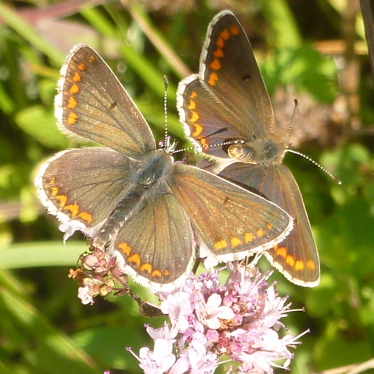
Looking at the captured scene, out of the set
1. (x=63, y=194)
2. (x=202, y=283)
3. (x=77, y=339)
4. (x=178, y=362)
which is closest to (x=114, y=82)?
(x=63, y=194)

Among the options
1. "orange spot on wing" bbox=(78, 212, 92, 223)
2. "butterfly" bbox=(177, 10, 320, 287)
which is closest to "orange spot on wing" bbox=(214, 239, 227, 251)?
"butterfly" bbox=(177, 10, 320, 287)

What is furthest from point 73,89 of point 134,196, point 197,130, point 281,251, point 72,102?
point 281,251

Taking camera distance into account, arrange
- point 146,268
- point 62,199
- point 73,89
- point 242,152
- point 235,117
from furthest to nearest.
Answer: point 235,117 < point 242,152 < point 73,89 < point 62,199 < point 146,268

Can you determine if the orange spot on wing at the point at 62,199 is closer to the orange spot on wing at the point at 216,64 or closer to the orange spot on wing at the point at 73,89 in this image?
the orange spot on wing at the point at 73,89

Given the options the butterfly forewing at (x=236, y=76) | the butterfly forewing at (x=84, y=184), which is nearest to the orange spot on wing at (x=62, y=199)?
the butterfly forewing at (x=84, y=184)

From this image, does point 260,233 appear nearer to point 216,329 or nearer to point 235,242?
point 235,242

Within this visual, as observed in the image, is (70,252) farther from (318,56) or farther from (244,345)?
(318,56)
